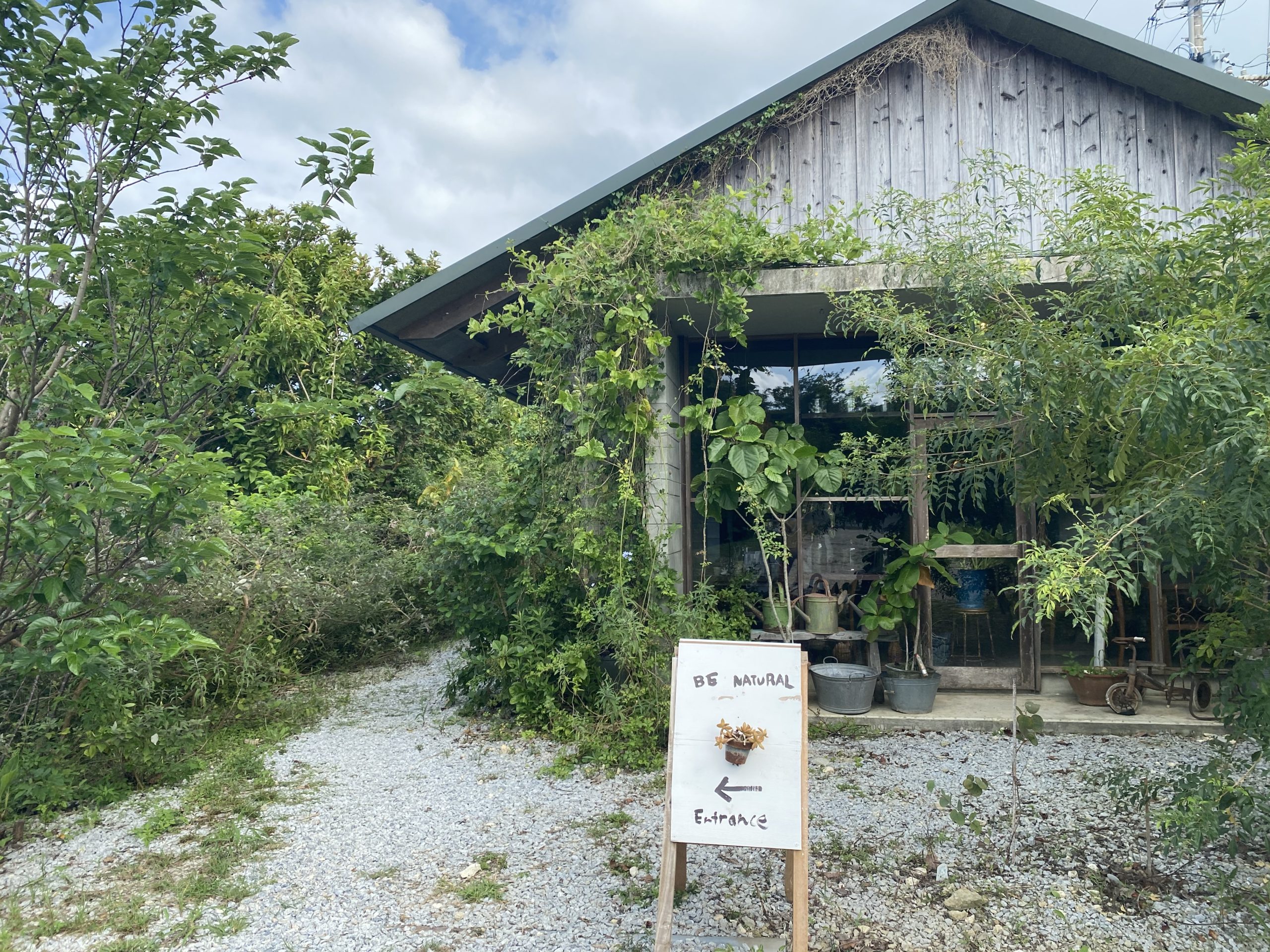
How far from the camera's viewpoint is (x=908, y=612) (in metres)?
5.55

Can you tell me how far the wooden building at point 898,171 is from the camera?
17.9ft

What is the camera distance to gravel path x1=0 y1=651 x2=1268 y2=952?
2732mm

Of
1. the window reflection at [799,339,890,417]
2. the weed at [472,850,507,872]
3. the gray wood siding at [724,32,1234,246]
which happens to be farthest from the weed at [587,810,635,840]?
the gray wood siding at [724,32,1234,246]

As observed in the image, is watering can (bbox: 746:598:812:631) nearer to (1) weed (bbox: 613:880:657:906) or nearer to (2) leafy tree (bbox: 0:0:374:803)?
(1) weed (bbox: 613:880:657:906)

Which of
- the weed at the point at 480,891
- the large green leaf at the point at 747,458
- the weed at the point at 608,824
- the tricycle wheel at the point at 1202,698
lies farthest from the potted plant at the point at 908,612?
the weed at the point at 480,891

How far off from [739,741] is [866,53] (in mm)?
5290

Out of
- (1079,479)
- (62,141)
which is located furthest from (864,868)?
(62,141)

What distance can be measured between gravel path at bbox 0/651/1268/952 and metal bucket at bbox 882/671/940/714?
1.74 ft

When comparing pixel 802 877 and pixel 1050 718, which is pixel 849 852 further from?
pixel 1050 718

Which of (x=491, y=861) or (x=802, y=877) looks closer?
(x=802, y=877)

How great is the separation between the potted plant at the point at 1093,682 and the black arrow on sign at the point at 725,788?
13.3 ft

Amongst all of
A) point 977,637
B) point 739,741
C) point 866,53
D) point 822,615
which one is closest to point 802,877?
point 739,741

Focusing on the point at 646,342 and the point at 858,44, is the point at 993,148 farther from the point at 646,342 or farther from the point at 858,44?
the point at 646,342

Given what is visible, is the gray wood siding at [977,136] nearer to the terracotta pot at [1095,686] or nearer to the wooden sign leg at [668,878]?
the terracotta pot at [1095,686]
